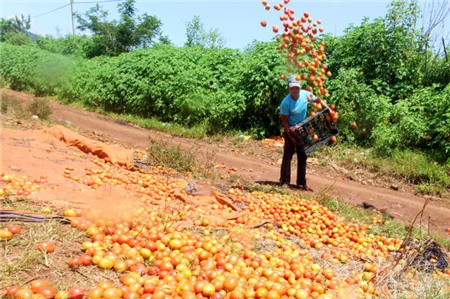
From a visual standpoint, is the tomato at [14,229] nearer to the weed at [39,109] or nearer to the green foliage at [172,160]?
the green foliage at [172,160]

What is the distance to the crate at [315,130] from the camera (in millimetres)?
6101

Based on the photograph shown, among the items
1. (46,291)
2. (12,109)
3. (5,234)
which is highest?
(12,109)

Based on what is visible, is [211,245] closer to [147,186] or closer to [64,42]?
[147,186]


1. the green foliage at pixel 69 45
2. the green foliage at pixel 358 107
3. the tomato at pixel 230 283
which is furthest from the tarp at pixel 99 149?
the green foliage at pixel 69 45

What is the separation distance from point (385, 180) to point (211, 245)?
19.5 ft

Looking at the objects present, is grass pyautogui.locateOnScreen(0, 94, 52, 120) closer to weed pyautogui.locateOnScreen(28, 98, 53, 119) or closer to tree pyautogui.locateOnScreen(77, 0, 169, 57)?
weed pyautogui.locateOnScreen(28, 98, 53, 119)

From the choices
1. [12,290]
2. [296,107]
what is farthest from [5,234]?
[296,107]

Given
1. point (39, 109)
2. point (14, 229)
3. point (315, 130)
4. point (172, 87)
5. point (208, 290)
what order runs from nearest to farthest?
point (208, 290), point (14, 229), point (315, 130), point (39, 109), point (172, 87)

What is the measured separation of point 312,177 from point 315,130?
2.18 meters

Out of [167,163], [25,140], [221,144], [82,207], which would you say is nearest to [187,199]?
[82,207]

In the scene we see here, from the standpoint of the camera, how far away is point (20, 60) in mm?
21141

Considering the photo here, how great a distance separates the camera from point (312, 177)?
26.9 feet

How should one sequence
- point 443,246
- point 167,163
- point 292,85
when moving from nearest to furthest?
point 443,246 → point 292,85 → point 167,163

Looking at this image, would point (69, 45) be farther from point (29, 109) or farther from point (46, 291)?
point (46, 291)
